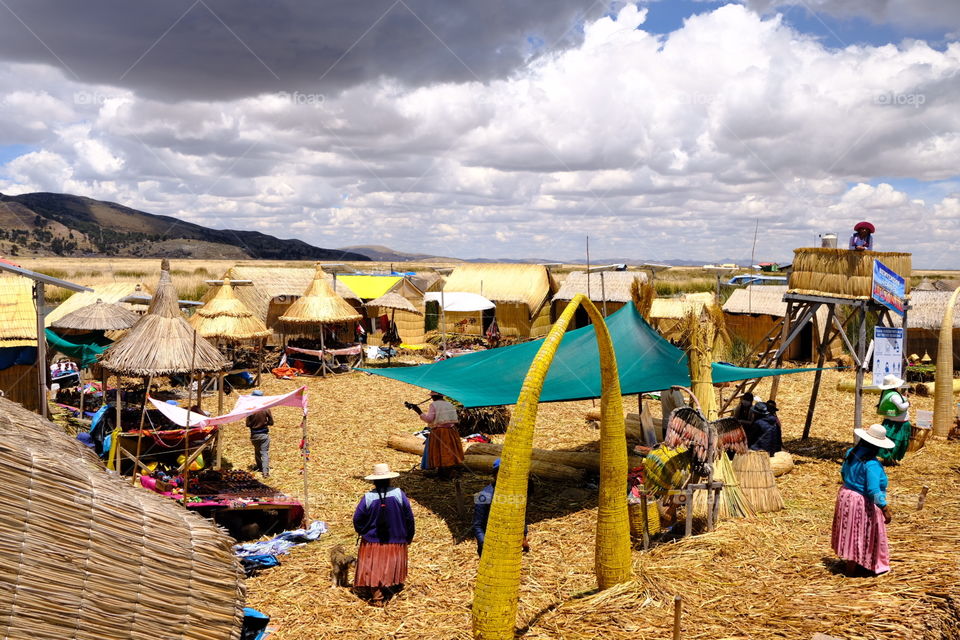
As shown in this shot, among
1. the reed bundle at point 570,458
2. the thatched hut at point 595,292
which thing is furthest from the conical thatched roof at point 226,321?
the thatched hut at point 595,292

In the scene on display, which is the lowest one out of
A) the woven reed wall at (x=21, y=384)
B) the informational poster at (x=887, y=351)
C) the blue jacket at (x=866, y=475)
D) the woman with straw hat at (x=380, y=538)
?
the woman with straw hat at (x=380, y=538)

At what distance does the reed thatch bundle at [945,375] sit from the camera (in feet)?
39.4

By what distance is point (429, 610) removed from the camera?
20.8 feet

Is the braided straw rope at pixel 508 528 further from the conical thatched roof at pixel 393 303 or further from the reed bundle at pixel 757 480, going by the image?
the conical thatched roof at pixel 393 303

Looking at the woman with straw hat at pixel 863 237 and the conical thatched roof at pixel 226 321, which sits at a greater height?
the woman with straw hat at pixel 863 237

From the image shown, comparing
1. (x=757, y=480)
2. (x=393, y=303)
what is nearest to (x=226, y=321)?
(x=393, y=303)

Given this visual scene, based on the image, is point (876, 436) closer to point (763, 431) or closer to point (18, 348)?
point (763, 431)

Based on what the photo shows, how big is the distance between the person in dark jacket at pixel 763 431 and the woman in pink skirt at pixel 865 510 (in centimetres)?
392

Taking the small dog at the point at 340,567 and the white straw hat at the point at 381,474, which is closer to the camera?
the white straw hat at the point at 381,474

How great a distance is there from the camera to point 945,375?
39.6 feet

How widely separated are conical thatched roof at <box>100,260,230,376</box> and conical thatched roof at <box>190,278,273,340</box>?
667cm

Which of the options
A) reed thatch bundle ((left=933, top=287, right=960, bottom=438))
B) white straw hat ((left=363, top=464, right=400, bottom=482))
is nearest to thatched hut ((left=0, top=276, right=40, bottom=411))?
white straw hat ((left=363, top=464, right=400, bottom=482))

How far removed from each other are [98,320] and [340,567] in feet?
34.0

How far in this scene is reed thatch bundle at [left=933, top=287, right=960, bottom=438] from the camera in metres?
12.0
